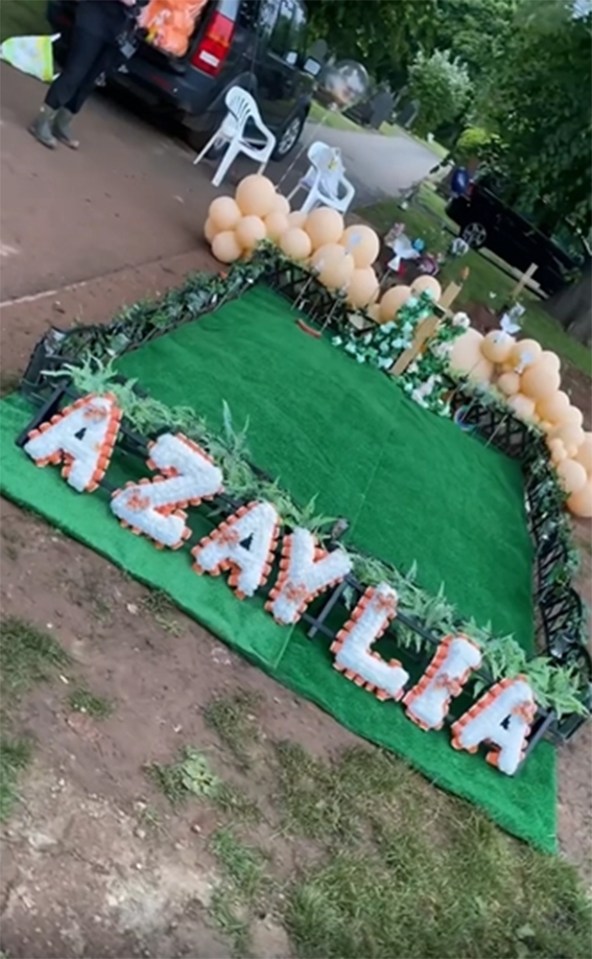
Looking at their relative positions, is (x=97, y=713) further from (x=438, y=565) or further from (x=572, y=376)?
(x=572, y=376)

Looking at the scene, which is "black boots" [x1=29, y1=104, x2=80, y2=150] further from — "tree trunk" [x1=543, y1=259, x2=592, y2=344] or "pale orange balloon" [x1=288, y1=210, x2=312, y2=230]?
"tree trunk" [x1=543, y1=259, x2=592, y2=344]

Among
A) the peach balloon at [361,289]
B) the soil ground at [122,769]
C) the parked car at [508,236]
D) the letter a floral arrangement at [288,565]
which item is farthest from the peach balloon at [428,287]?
the parked car at [508,236]

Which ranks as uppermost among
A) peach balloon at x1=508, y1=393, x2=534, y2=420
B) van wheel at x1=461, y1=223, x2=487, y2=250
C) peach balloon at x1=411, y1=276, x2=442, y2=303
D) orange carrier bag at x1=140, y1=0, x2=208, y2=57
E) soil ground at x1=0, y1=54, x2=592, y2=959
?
orange carrier bag at x1=140, y1=0, x2=208, y2=57

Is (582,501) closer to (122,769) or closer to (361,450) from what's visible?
(361,450)

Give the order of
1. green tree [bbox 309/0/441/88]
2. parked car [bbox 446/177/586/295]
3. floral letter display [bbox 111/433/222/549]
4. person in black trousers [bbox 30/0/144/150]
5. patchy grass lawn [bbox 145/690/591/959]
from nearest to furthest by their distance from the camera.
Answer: patchy grass lawn [bbox 145/690/591/959] → floral letter display [bbox 111/433/222/549] → person in black trousers [bbox 30/0/144/150] → green tree [bbox 309/0/441/88] → parked car [bbox 446/177/586/295]

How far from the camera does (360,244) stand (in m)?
8.38

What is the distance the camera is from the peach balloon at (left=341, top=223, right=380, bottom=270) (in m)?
8.35

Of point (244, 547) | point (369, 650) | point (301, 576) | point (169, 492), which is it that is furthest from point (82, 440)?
point (369, 650)

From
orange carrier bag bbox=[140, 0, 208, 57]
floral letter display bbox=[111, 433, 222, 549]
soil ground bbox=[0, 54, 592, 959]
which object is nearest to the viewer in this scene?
soil ground bbox=[0, 54, 592, 959]

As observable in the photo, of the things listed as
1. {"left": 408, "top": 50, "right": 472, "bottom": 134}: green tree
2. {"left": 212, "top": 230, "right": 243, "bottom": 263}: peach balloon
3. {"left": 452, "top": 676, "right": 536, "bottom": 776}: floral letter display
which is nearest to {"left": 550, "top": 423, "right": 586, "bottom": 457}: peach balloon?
{"left": 212, "top": 230, "right": 243, "bottom": 263}: peach balloon

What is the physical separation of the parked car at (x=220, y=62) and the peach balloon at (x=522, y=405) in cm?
404

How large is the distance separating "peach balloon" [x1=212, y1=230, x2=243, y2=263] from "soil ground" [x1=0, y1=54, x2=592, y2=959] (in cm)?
282

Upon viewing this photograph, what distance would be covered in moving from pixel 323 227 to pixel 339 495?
127 inches

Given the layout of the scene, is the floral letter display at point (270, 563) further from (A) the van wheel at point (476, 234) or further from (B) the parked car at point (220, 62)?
(A) the van wheel at point (476, 234)
